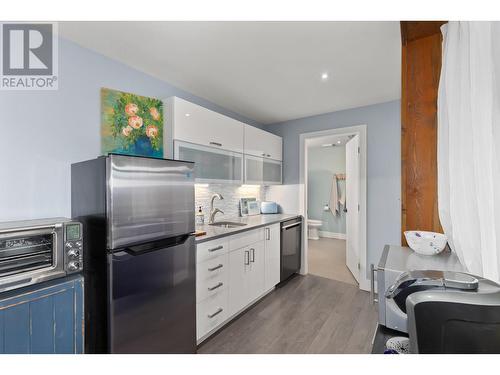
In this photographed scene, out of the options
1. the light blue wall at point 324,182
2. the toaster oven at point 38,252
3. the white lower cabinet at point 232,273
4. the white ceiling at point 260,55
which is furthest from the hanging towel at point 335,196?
the toaster oven at point 38,252

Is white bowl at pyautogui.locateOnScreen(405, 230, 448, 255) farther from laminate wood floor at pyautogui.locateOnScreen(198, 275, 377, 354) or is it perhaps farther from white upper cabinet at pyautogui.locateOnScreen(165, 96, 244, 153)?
white upper cabinet at pyautogui.locateOnScreen(165, 96, 244, 153)

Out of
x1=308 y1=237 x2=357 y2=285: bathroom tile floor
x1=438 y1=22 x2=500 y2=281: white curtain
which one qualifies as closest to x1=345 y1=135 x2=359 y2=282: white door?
x1=308 y1=237 x2=357 y2=285: bathroom tile floor

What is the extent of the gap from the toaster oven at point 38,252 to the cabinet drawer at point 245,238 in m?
1.25

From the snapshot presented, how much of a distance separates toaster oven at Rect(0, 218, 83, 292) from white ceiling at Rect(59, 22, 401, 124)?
133cm

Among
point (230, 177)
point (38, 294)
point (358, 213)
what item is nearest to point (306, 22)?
point (230, 177)

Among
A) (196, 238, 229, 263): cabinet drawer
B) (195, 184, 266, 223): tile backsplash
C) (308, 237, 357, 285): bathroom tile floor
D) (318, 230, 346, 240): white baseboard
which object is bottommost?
(308, 237, 357, 285): bathroom tile floor

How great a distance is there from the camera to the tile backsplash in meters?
2.79

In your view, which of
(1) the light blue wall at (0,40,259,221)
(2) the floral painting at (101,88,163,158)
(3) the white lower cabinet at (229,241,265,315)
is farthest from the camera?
(3) the white lower cabinet at (229,241,265,315)

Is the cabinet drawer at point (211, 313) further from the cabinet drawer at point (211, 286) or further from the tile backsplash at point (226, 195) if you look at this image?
the tile backsplash at point (226, 195)

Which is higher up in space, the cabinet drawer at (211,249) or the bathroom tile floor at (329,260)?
the cabinet drawer at (211,249)

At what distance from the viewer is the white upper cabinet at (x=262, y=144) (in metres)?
3.06

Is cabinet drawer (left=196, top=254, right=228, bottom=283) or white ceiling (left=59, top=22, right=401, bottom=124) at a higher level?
white ceiling (left=59, top=22, right=401, bottom=124)

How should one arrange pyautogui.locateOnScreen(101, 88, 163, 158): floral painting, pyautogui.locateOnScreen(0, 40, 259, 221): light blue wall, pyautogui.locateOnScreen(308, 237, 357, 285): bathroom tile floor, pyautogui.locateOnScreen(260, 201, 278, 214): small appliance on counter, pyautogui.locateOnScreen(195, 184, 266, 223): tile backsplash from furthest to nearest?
pyautogui.locateOnScreen(260, 201, 278, 214): small appliance on counter → pyautogui.locateOnScreen(308, 237, 357, 285): bathroom tile floor → pyautogui.locateOnScreen(195, 184, 266, 223): tile backsplash → pyautogui.locateOnScreen(101, 88, 163, 158): floral painting → pyautogui.locateOnScreen(0, 40, 259, 221): light blue wall

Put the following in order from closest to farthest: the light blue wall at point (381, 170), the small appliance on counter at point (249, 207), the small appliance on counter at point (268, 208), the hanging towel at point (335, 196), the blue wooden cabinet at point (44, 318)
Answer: the blue wooden cabinet at point (44, 318) → the light blue wall at point (381, 170) → the small appliance on counter at point (249, 207) → the small appliance on counter at point (268, 208) → the hanging towel at point (335, 196)
